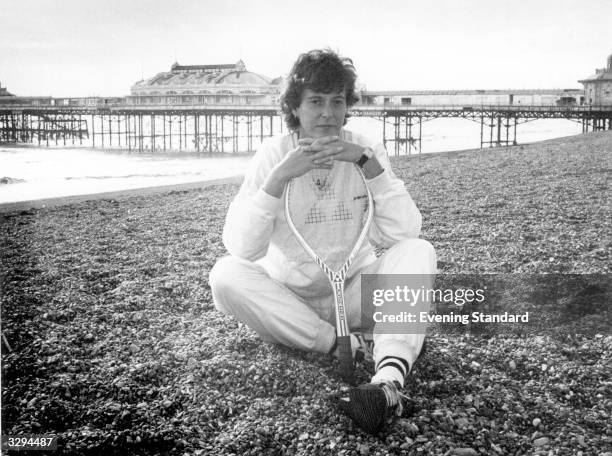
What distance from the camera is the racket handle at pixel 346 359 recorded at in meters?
2.09

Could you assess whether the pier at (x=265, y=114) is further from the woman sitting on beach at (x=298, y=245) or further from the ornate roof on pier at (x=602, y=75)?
the woman sitting on beach at (x=298, y=245)

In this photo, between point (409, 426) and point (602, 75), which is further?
point (602, 75)

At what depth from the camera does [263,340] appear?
254 centimetres

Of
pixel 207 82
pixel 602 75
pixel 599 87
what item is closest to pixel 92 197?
pixel 602 75

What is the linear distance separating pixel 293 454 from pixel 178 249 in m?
2.87

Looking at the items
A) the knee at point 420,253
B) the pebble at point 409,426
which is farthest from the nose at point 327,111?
the pebble at point 409,426

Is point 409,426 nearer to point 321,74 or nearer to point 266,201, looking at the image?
A: point 266,201

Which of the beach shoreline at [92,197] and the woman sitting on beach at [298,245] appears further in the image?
the beach shoreline at [92,197]

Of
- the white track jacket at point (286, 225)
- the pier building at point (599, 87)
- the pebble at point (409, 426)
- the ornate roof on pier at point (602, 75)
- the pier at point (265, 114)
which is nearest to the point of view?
the pebble at point (409, 426)

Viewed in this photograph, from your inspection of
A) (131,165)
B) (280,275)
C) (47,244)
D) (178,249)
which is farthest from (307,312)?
(131,165)

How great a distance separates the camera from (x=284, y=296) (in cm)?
224

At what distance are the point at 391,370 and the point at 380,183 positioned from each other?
630mm

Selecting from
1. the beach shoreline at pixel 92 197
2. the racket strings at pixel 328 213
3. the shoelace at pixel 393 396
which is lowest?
the shoelace at pixel 393 396

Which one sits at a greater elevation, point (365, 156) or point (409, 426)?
point (365, 156)
